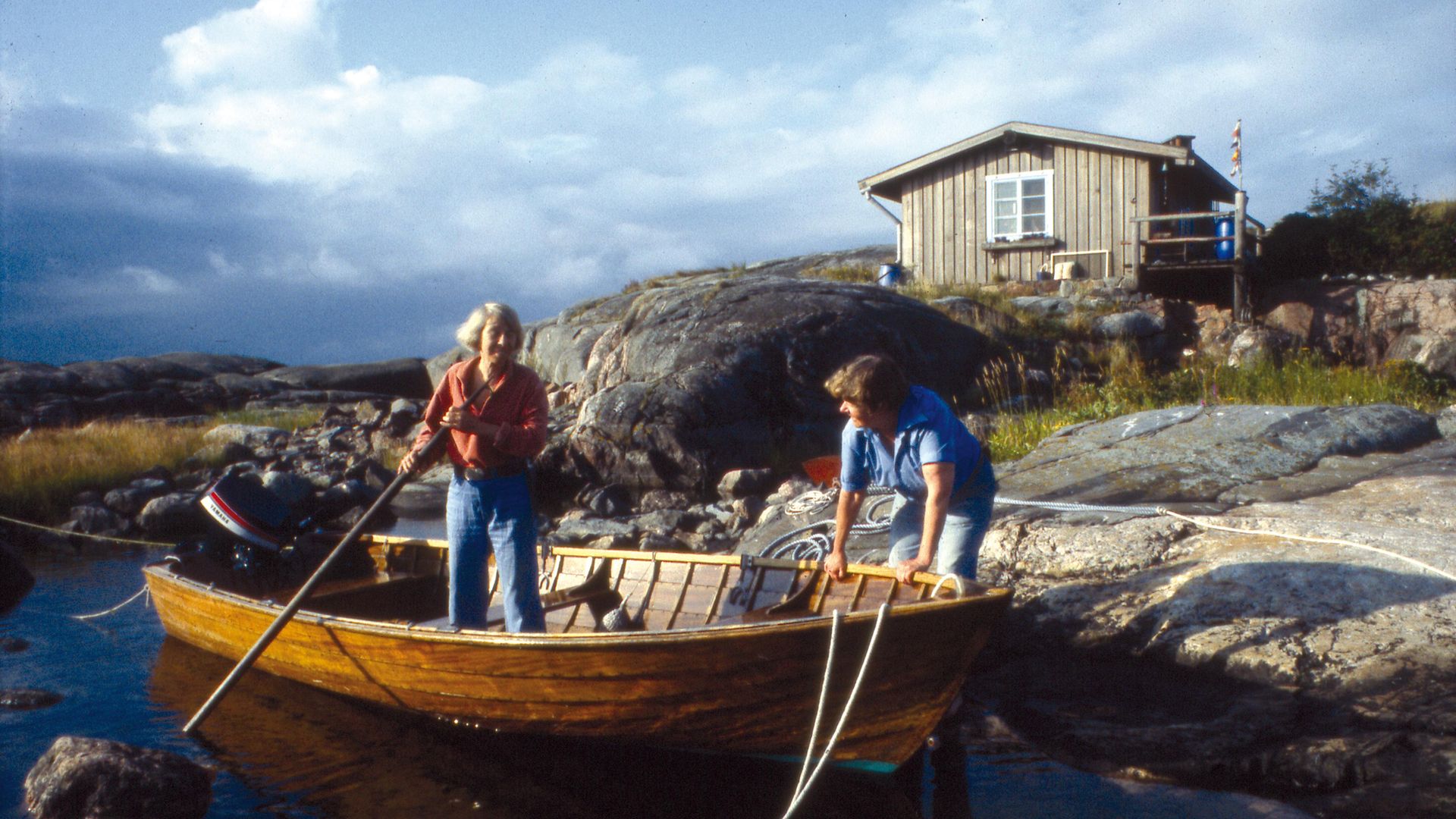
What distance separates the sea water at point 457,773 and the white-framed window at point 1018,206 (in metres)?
17.2

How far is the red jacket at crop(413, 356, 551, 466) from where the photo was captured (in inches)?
202

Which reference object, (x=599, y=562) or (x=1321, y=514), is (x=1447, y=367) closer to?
(x=1321, y=514)

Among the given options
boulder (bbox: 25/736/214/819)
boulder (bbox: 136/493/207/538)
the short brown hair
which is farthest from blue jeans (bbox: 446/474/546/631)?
boulder (bbox: 136/493/207/538)

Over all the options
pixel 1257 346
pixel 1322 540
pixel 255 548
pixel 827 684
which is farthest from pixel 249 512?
pixel 1257 346

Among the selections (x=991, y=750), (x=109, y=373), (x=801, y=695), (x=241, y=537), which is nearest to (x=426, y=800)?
(x=801, y=695)

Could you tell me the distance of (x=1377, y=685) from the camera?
4988mm

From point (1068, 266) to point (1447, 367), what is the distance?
709 centimetres

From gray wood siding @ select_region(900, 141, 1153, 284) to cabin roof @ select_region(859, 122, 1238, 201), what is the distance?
0.28m

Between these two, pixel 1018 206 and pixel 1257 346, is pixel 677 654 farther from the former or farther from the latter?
pixel 1018 206

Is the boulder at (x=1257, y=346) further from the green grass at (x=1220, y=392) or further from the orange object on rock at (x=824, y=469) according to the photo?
the orange object on rock at (x=824, y=469)

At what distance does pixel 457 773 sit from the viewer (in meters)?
5.40

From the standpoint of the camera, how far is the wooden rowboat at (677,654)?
4.50 metres

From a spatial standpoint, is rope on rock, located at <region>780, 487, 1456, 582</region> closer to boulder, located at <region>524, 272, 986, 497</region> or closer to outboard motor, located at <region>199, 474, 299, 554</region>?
outboard motor, located at <region>199, 474, 299, 554</region>

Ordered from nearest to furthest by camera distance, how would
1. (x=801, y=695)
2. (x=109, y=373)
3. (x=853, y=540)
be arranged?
1. (x=801, y=695)
2. (x=853, y=540)
3. (x=109, y=373)
